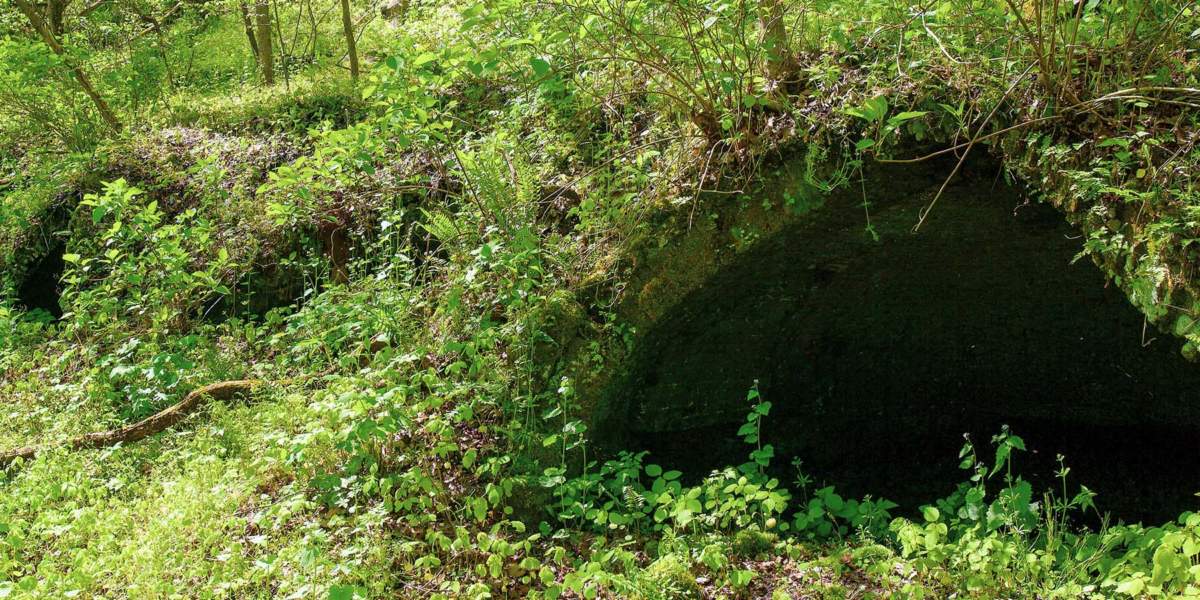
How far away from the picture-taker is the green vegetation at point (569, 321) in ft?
12.6

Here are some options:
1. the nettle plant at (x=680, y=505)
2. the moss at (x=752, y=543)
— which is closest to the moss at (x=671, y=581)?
the nettle plant at (x=680, y=505)

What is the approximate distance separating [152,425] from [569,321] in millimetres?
3037

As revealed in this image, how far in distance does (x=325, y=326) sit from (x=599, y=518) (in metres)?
2.90

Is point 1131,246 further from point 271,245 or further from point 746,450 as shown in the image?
point 271,245

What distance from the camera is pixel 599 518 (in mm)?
4098

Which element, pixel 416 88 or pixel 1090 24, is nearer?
pixel 1090 24

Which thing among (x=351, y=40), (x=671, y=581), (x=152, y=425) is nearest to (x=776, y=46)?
(x=671, y=581)

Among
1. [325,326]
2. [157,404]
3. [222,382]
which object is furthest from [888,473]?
[157,404]

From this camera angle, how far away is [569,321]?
4.88m

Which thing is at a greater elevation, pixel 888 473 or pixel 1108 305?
pixel 1108 305

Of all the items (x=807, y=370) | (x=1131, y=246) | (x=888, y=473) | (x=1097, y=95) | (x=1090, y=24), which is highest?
(x=1090, y=24)

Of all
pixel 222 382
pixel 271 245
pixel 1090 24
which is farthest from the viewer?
pixel 271 245

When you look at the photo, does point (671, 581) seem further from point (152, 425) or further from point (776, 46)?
point (152, 425)

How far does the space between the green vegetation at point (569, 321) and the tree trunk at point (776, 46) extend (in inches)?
0.7
